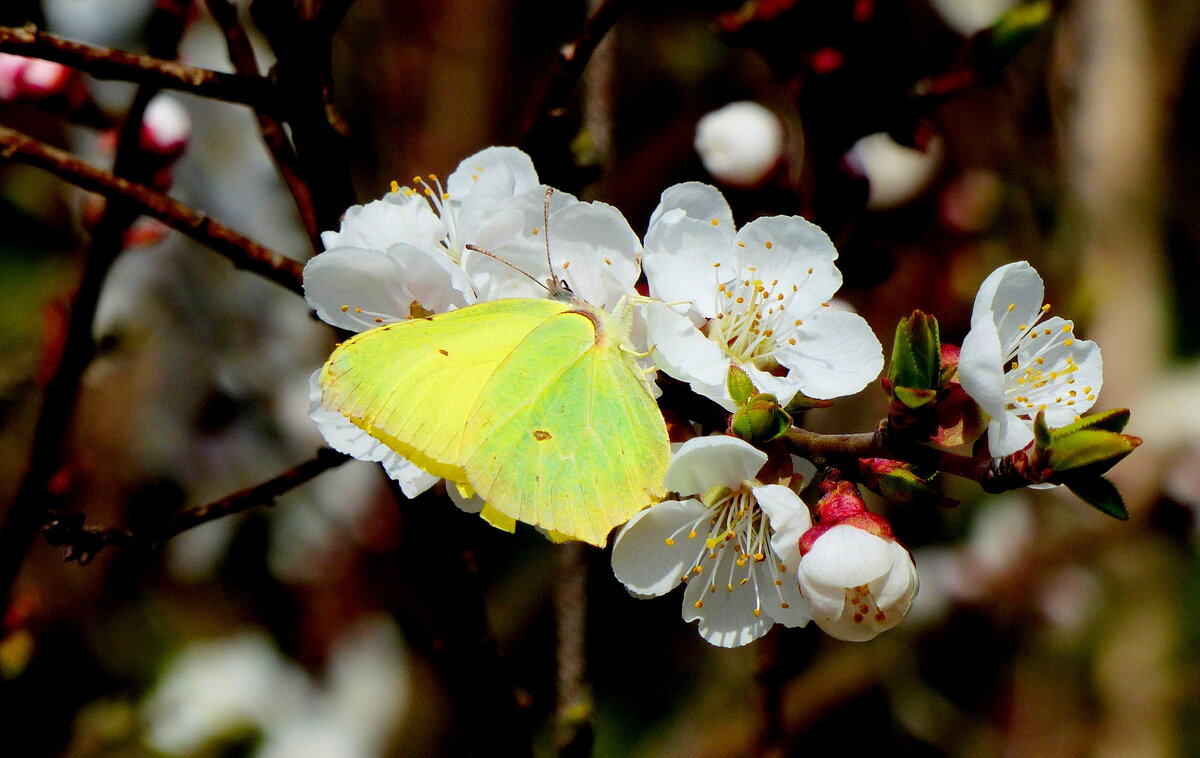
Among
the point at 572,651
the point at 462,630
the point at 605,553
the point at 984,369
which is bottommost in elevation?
the point at 605,553

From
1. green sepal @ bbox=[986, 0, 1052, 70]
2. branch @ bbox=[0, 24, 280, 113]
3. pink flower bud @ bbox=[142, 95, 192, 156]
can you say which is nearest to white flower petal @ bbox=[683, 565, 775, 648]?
branch @ bbox=[0, 24, 280, 113]

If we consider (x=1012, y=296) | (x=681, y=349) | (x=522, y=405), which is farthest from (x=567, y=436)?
(x=1012, y=296)

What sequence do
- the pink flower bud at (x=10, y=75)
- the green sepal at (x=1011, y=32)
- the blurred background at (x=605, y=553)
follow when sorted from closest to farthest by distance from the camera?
the green sepal at (x=1011, y=32)
the pink flower bud at (x=10, y=75)
the blurred background at (x=605, y=553)

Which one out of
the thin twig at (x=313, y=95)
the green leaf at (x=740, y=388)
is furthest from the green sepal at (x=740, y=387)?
the thin twig at (x=313, y=95)

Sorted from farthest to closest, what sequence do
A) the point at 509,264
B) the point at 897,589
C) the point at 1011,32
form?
1. the point at 1011,32
2. the point at 509,264
3. the point at 897,589

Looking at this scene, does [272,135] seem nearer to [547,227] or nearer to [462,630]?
[547,227]

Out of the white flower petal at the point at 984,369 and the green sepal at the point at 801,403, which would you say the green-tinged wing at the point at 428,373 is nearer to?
the green sepal at the point at 801,403
